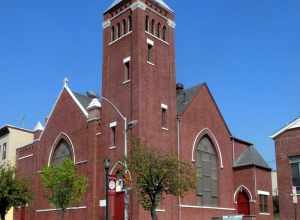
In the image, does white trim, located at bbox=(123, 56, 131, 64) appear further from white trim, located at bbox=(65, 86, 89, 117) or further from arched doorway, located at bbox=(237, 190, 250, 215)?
arched doorway, located at bbox=(237, 190, 250, 215)

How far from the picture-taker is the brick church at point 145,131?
39625 mm

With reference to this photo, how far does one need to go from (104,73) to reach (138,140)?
37.2 ft

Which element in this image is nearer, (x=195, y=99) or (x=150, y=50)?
(x=150, y=50)

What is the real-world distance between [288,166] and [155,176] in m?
14.7

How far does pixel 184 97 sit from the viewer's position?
1854 inches

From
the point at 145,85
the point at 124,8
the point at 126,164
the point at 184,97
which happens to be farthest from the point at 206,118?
the point at 126,164

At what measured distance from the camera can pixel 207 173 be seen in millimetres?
45938

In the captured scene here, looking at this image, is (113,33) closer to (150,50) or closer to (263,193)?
(150,50)

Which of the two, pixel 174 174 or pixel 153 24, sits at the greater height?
pixel 153 24

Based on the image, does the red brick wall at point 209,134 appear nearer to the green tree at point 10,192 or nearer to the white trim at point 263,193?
the white trim at point 263,193

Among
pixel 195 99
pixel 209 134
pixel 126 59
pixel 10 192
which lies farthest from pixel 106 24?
pixel 10 192

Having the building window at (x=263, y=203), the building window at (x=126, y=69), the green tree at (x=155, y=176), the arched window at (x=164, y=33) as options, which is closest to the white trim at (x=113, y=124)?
the building window at (x=126, y=69)

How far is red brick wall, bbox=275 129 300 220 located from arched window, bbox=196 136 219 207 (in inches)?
280

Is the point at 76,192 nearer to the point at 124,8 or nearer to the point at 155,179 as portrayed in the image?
the point at 155,179
